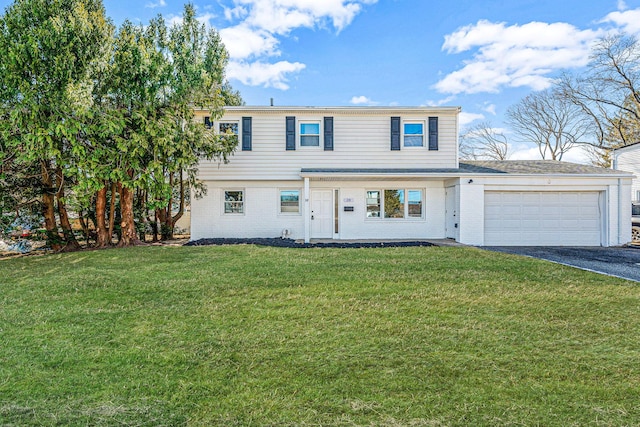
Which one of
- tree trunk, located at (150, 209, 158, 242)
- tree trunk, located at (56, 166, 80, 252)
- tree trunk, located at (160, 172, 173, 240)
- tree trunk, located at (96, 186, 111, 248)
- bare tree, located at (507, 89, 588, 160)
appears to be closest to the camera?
tree trunk, located at (56, 166, 80, 252)

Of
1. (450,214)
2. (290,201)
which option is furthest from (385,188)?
(290,201)

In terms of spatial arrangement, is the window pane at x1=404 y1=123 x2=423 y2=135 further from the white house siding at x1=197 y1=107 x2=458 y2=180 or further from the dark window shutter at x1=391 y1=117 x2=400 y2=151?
the dark window shutter at x1=391 y1=117 x2=400 y2=151

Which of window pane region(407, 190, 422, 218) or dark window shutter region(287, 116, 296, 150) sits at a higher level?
dark window shutter region(287, 116, 296, 150)

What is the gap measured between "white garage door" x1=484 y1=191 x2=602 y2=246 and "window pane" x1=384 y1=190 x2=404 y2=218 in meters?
2.96

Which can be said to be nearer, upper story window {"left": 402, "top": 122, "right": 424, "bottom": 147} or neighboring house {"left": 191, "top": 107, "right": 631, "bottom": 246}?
neighboring house {"left": 191, "top": 107, "right": 631, "bottom": 246}

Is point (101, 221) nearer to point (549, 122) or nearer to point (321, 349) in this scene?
point (321, 349)

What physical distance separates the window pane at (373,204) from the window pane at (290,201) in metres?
2.73

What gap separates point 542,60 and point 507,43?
663cm

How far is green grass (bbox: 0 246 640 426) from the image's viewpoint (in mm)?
2508

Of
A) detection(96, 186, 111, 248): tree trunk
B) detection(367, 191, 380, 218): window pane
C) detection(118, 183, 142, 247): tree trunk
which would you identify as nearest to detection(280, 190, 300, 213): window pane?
detection(367, 191, 380, 218): window pane

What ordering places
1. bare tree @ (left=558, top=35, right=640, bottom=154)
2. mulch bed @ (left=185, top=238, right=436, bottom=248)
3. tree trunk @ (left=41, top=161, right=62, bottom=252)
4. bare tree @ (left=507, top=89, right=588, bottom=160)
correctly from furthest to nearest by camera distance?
bare tree @ (left=507, top=89, right=588, bottom=160)
bare tree @ (left=558, top=35, right=640, bottom=154)
mulch bed @ (left=185, top=238, right=436, bottom=248)
tree trunk @ (left=41, top=161, right=62, bottom=252)

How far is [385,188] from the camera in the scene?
42.7 ft

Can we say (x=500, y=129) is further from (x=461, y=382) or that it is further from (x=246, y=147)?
(x=461, y=382)

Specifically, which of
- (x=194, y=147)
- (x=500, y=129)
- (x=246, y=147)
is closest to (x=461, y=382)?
(x=194, y=147)
